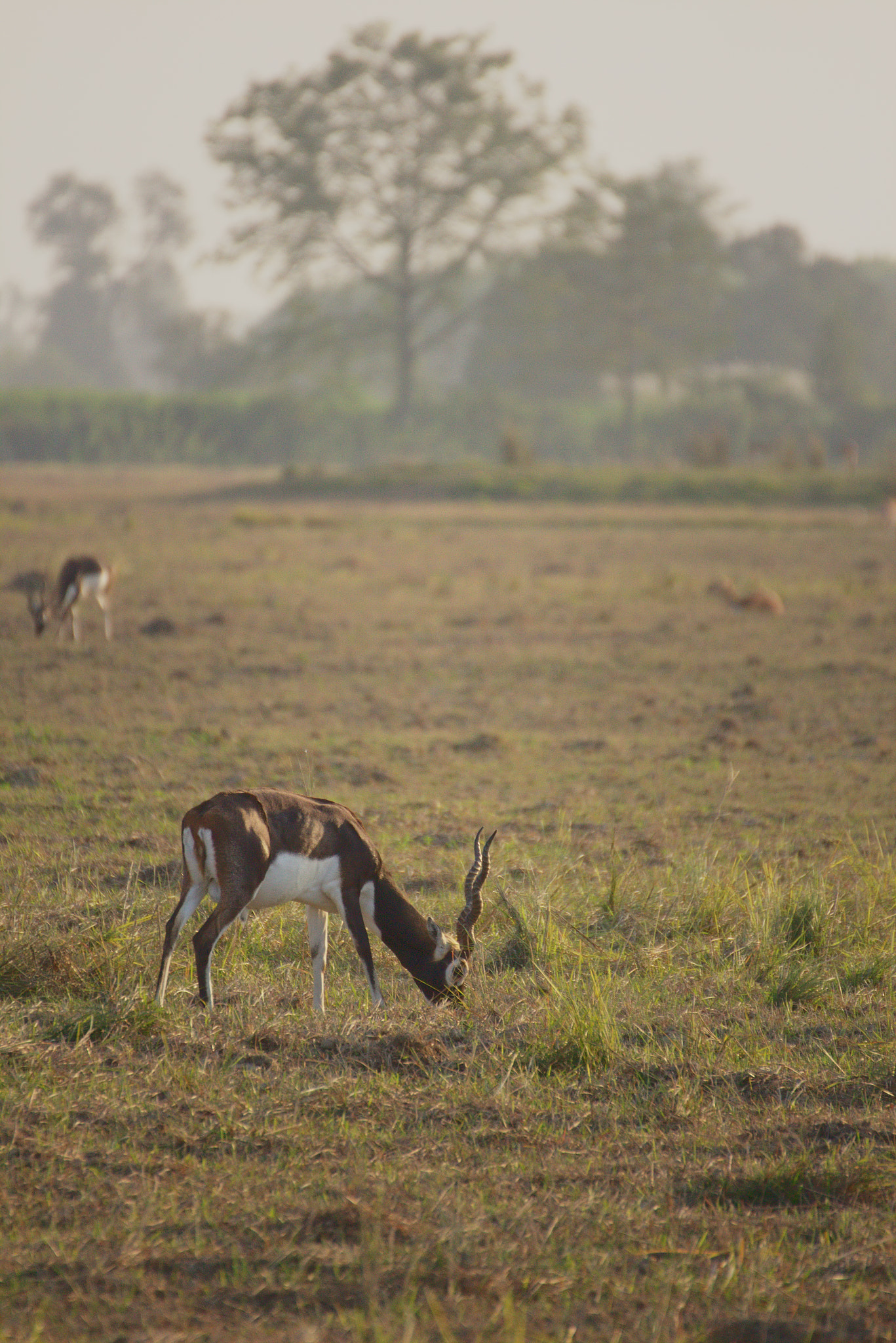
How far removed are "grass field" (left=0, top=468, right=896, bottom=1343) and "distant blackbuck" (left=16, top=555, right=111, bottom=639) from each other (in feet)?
1.62

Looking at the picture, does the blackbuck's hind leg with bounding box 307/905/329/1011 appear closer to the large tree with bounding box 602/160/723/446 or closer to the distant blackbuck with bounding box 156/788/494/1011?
the distant blackbuck with bounding box 156/788/494/1011

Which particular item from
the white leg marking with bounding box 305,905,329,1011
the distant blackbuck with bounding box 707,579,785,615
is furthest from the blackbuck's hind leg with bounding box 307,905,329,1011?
the distant blackbuck with bounding box 707,579,785,615

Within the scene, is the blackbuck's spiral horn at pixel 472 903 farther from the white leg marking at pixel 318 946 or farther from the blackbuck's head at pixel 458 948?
the white leg marking at pixel 318 946

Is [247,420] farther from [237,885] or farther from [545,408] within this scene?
[237,885]

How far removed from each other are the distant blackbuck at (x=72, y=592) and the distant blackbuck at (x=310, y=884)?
314 inches

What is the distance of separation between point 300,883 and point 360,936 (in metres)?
0.31

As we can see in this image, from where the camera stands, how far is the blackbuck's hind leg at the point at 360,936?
4855 millimetres

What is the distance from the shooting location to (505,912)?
18.9 feet

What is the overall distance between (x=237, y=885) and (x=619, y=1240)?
73.8 inches

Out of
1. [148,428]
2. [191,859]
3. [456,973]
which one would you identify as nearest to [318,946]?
[456,973]

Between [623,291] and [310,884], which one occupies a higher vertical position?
[623,291]

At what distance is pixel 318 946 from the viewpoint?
198 inches

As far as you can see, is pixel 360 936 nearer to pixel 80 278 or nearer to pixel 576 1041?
pixel 576 1041

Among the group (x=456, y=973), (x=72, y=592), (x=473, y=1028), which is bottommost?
(x=473, y=1028)
